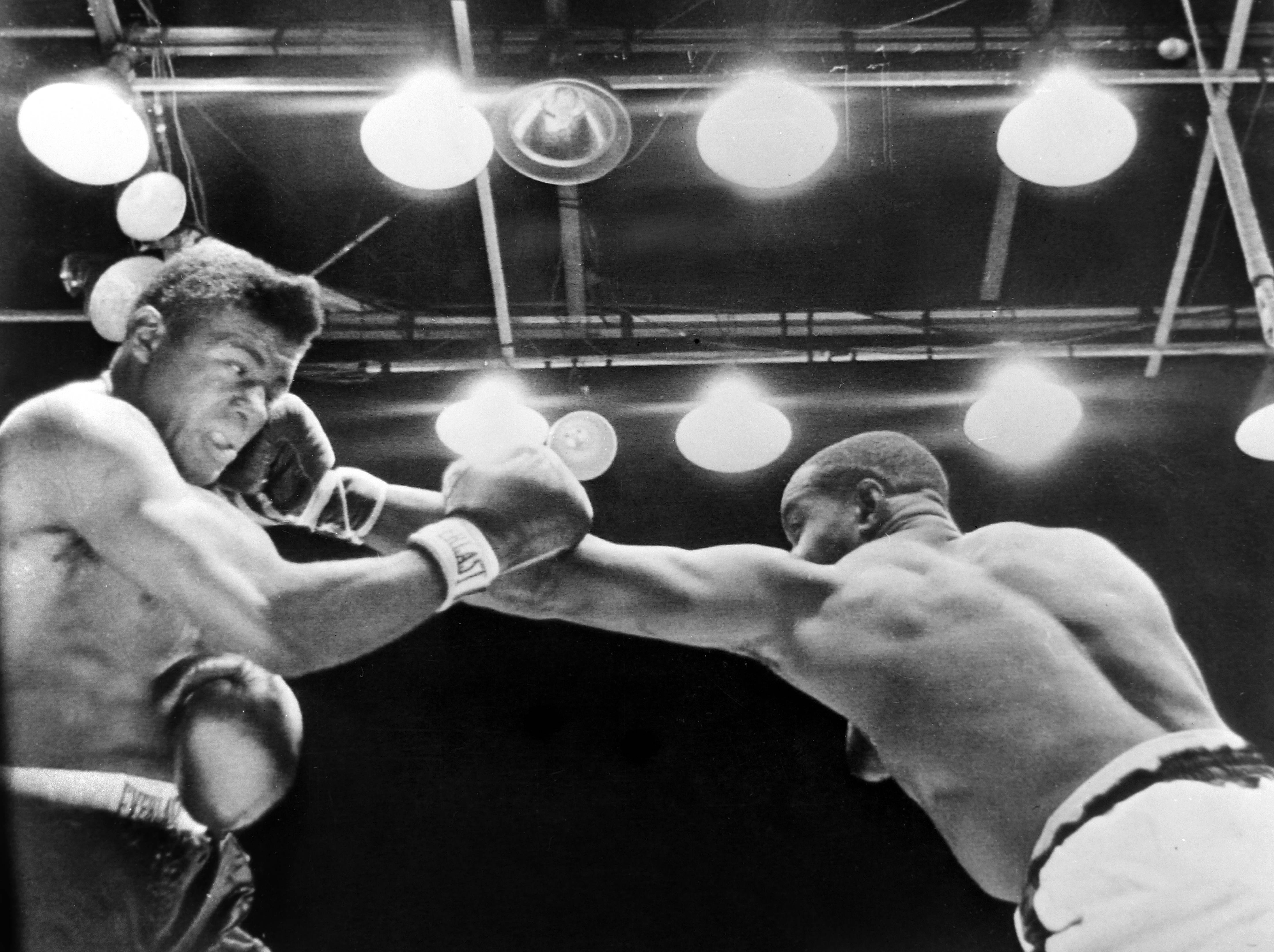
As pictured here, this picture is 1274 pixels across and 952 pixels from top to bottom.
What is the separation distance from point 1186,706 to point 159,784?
7.66 ft

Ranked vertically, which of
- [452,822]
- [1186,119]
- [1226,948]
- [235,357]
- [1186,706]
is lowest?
[1226,948]

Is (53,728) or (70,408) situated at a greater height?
(70,408)

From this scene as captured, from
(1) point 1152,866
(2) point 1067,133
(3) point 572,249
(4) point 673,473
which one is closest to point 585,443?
(4) point 673,473

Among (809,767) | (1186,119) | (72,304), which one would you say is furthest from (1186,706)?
(72,304)

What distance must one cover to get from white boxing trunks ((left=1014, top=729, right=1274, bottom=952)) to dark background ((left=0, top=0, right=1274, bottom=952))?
0.18 m

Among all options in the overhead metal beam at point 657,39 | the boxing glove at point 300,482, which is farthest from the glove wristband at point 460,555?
the overhead metal beam at point 657,39

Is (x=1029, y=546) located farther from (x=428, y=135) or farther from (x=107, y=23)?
(x=107, y=23)

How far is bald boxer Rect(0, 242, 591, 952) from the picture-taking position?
234 centimetres

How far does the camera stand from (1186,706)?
2580 millimetres

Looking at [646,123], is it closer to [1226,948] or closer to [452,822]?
[452,822]

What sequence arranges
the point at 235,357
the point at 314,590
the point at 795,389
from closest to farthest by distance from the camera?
1. the point at 314,590
2. the point at 235,357
3. the point at 795,389

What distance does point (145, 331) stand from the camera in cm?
268

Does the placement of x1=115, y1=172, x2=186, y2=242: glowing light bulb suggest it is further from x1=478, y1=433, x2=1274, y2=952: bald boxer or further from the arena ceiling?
x1=478, y1=433, x2=1274, y2=952: bald boxer

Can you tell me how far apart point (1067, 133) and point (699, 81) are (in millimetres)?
951
